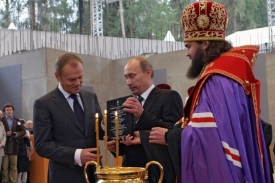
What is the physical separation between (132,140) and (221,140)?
873 mm

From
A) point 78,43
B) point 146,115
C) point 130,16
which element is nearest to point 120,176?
point 146,115

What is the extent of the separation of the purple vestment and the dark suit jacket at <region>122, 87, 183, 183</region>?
2.33 feet

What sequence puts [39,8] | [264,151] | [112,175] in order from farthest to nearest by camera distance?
[39,8], [264,151], [112,175]

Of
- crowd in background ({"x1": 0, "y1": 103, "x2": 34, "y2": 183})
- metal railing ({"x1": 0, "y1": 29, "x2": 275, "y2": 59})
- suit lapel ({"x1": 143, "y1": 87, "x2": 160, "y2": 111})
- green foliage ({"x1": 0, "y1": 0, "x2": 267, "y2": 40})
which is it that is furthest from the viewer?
green foliage ({"x1": 0, "y1": 0, "x2": 267, "y2": 40})

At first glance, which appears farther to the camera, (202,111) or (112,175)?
(202,111)

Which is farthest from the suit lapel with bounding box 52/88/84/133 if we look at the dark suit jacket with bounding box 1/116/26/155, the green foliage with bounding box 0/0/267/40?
the green foliage with bounding box 0/0/267/40

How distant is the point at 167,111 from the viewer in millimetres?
3748

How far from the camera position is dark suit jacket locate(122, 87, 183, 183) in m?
3.52

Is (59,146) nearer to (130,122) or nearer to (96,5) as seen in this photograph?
(130,122)

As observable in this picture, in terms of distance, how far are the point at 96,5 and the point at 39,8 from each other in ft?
29.7

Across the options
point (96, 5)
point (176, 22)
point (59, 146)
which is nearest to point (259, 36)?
point (96, 5)

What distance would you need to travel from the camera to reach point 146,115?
3561mm

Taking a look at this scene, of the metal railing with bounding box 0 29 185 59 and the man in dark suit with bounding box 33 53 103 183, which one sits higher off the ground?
the metal railing with bounding box 0 29 185 59

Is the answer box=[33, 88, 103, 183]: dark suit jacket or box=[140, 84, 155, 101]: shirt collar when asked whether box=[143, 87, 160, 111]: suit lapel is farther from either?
box=[33, 88, 103, 183]: dark suit jacket
